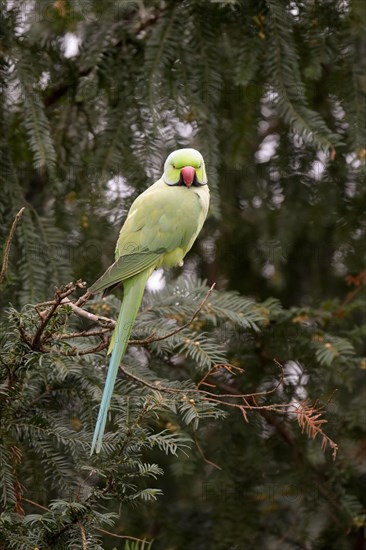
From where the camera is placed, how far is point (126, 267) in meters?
2.71

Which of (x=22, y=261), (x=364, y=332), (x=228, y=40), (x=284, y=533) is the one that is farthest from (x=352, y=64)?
(x=284, y=533)

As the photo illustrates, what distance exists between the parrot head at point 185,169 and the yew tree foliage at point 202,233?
16 cm

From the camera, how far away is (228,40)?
377cm

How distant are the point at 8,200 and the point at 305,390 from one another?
5.07 feet

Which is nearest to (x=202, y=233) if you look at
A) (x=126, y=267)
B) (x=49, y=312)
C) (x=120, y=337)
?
(x=126, y=267)

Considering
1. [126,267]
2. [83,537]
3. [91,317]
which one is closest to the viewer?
[83,537]

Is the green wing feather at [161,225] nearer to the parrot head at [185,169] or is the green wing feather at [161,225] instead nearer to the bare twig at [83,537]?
the parrot head at [185,169]

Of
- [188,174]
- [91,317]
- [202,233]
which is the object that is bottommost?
[202,233]

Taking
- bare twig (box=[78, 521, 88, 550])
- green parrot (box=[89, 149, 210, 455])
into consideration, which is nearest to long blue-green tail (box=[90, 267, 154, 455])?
green parrot (box=[89, 149, 210, 455])

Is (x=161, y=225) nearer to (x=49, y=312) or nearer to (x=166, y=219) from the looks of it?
(x=166, y=219)

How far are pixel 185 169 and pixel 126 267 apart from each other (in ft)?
1.69

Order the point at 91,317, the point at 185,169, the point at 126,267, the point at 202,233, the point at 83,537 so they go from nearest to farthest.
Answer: the point at 83,537, the point at 91,317, the point at 126,267, the point at 185,169, the point at 202,233

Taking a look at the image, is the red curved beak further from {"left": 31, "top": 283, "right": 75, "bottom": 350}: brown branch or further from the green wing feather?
{"left": 31, "top": 283, "right": 75, "bottom": 350}: brown branch

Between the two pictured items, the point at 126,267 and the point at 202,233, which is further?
the point at 202,233
